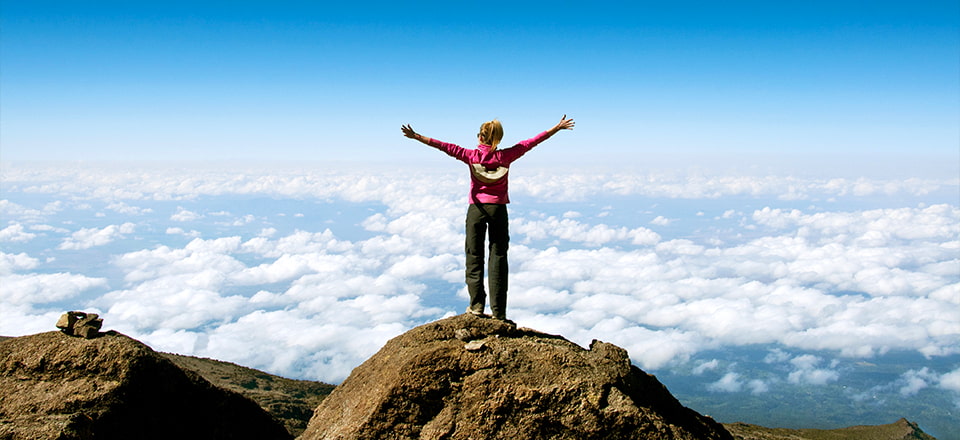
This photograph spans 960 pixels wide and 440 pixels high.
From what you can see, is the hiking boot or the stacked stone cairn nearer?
the stacked stone cairn

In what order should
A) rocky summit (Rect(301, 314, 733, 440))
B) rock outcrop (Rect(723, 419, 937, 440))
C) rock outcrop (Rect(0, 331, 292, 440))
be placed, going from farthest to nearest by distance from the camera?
rock outcrop (Rect(723, 419, 937, 440)) < rock outcrop (Rect(0, 331, 292, 440)) < rocky summit (Rect(301, 314, 733, 440))

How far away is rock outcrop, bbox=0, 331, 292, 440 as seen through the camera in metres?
8.25

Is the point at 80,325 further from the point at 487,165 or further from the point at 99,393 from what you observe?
the point at 487,165

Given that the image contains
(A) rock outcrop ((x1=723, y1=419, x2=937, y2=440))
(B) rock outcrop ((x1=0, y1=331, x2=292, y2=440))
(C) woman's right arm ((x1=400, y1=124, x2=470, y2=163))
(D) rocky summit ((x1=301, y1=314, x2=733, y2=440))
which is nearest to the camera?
(D) rocky summit ((x1=301, y1=314, x2=733, y2=440))

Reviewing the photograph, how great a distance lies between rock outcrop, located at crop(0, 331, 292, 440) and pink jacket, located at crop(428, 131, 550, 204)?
6.60m

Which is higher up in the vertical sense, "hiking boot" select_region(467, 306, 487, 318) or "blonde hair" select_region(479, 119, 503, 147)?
"blonde hair" select_region(479, 119, 503, 147)

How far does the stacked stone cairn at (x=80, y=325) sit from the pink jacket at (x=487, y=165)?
7051 millimetres

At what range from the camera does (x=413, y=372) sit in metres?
8.46

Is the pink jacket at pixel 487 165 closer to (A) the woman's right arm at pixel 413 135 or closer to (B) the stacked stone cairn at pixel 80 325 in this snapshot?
(A) the woman's right arm at pixel 413 135

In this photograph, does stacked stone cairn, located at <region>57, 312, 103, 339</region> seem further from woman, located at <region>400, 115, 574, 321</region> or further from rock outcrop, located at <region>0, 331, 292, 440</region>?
woman, located at <region>400, 115, 574, 321</region>

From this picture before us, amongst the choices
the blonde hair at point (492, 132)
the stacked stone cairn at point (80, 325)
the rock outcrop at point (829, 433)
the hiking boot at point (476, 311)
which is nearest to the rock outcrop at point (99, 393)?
the stacked stone cairn at point (80, 325)

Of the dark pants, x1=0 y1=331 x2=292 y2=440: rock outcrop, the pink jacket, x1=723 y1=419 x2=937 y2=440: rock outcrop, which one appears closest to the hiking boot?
the dark pants

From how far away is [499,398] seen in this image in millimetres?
8102

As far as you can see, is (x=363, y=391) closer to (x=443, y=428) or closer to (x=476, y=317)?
(x=443, y=428)
